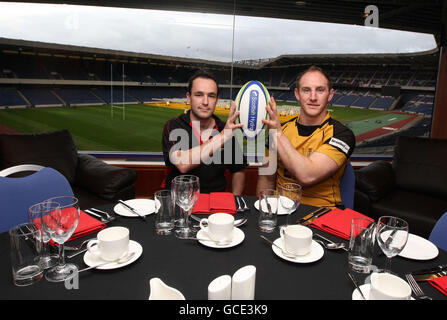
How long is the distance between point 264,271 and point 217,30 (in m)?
3.82

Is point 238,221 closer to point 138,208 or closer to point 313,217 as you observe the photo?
point 313,217

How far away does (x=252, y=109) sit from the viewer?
1.75 metres

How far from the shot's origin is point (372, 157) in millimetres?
4309

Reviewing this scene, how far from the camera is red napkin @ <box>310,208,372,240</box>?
112cm

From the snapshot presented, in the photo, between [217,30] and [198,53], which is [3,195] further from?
[198,53]

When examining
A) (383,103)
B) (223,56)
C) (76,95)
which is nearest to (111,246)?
(223,56)

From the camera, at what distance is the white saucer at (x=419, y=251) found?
0.96 metres

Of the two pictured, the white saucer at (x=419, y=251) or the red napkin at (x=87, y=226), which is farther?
the red napkin at (x=87, y=226)

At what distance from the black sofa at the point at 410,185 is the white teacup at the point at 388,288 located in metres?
2.14

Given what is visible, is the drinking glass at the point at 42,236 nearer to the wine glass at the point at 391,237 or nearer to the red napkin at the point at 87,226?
the red napkin at the point at 87,226

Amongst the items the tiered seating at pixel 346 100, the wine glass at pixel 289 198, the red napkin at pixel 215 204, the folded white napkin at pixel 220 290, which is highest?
the tiered seating at pixel 346 100

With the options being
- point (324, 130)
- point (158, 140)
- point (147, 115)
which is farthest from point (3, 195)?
point (147, 115)

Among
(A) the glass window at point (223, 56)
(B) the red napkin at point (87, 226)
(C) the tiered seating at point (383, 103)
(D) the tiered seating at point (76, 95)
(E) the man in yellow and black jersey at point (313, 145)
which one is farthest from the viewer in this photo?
(D) the tiered seating at point (76, 95)

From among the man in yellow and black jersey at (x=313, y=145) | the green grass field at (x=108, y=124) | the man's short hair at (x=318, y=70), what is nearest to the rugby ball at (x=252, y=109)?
the man in yellow and black jersey at (x=313, y=145)
